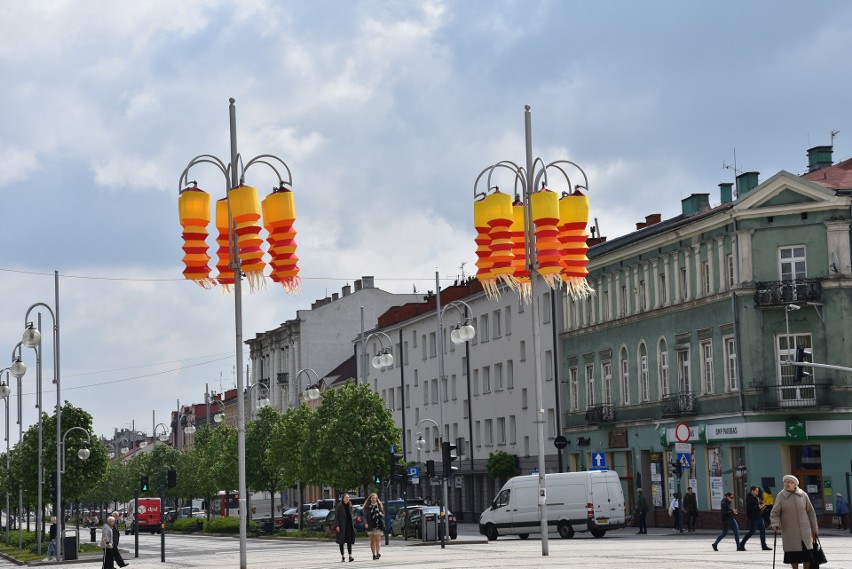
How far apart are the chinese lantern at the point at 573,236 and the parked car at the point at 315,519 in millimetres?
42094

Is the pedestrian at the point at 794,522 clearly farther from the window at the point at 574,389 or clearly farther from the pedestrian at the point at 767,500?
the window at the point at 574,389

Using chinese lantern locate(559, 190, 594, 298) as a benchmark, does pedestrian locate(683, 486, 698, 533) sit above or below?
below

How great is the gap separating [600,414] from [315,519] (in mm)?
14898

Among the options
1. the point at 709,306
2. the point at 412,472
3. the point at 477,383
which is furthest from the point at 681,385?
the point at 477,383

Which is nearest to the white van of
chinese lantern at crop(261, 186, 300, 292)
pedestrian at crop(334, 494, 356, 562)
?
pedestrian at crop(334, 494, 356, 562)

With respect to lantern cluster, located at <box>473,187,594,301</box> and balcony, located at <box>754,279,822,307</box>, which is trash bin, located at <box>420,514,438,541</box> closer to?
balcony, located at <box>754,279,822,307</box>

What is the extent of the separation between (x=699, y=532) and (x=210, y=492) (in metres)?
54.7

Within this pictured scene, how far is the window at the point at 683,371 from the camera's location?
63.2m

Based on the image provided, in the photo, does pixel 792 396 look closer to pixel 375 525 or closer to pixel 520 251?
pixel 375 525

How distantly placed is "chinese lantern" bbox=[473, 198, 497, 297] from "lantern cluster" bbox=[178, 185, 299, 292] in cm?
442

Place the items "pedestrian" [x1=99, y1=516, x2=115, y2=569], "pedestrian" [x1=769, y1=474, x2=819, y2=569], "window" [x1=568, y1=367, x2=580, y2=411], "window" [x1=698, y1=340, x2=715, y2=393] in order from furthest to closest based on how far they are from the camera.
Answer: "window" [x1=568, y1=367, x2=580, y2=411] → "window" [x1=698, y1=340, x2=715, y2=393] → "pedestrian" [x1=99, y1=516, x2=115, y2=569] → "pedestrian" [x1=769, y1=474, x2=819, y2=569]

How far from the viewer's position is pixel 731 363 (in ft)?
194

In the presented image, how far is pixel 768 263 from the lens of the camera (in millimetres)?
58062

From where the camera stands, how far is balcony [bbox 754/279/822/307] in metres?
56.8
